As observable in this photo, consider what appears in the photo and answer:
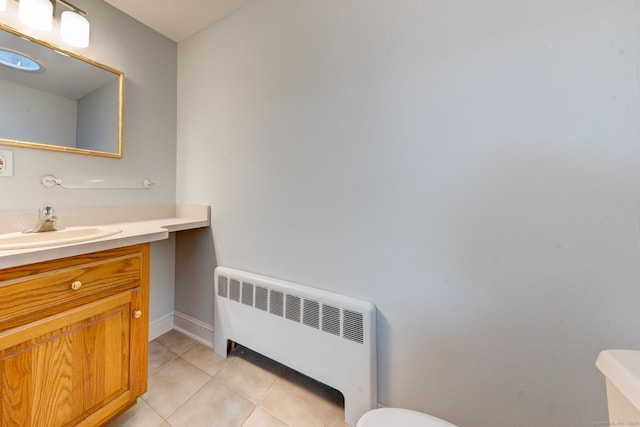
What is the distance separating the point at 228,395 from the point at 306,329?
1.79 feet

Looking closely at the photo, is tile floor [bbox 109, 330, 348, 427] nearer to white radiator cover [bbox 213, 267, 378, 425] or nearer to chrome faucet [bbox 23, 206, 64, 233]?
white radiator cover [bbox 213, 267, 378, 425]

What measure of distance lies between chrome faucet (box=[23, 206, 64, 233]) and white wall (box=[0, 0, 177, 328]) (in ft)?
0.44

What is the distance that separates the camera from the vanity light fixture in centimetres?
104

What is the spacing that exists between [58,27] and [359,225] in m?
1.85

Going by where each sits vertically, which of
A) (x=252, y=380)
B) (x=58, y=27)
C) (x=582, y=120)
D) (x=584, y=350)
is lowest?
(x=252, y=380)

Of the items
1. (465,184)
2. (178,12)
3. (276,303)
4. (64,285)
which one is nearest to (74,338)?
(64,285)

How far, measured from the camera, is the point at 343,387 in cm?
105

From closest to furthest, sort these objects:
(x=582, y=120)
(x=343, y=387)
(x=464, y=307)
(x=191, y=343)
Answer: (x=582, y=120) → (x=464, y=307) → (x=343, y=387) → (x=191, y=343)

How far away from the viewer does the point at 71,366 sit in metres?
0.83

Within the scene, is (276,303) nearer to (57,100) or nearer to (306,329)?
(306,329)

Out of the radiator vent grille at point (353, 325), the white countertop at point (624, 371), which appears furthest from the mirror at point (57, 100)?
the white countertop at point (624, 371)

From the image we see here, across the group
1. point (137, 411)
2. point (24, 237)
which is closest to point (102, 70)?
point (24, 237)

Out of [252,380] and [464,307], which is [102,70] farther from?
[464,307]

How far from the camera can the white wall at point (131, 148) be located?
43.8 inches
